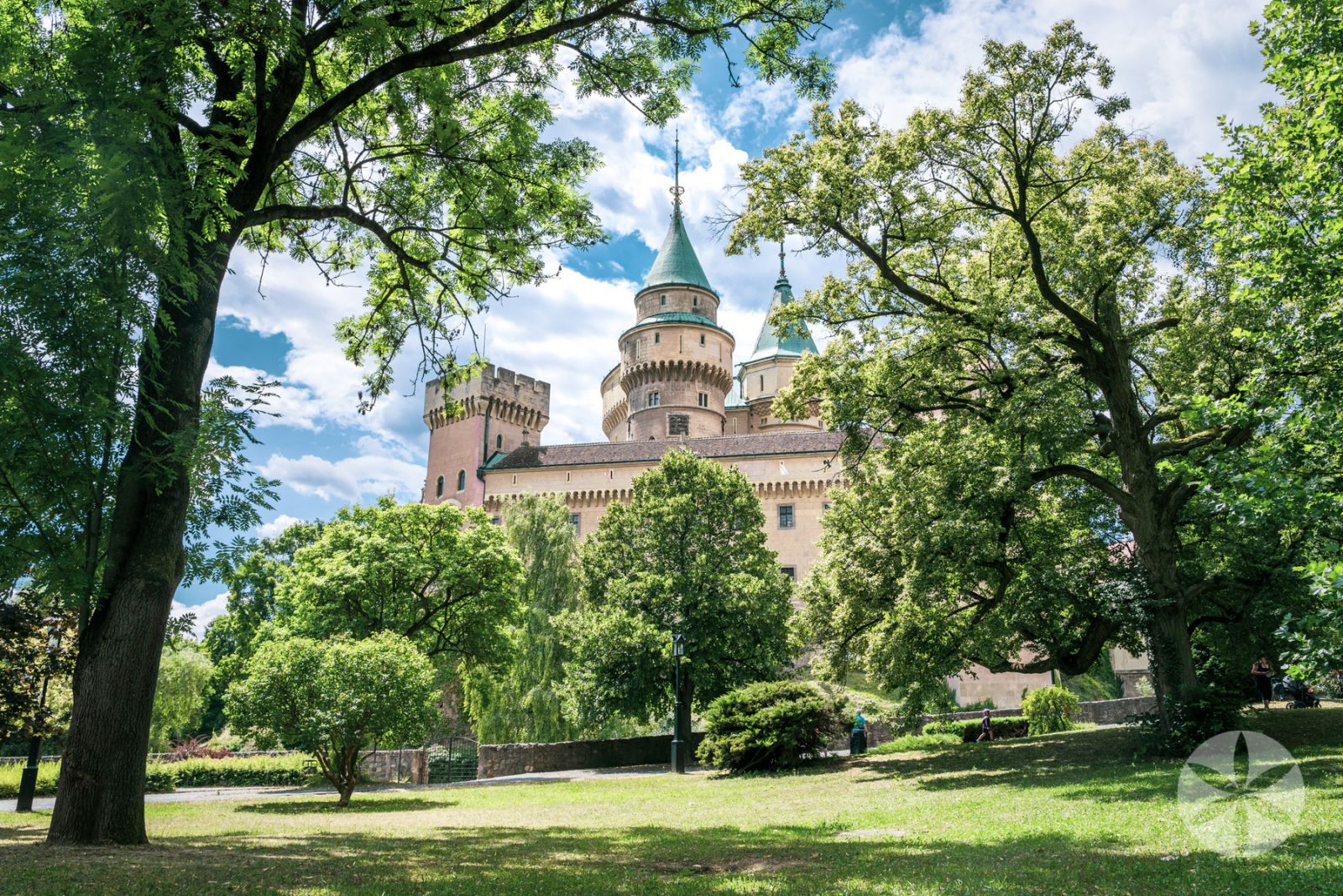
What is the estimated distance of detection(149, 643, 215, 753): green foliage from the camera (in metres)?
43.8

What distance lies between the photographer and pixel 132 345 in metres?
7.09

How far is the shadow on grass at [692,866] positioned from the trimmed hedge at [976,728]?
21820 millimetres

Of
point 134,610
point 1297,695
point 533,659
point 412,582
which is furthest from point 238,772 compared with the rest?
point 1297,695

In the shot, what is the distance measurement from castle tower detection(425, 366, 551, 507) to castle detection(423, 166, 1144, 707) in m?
0.08

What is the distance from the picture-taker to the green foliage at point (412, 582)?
26672 millimetres

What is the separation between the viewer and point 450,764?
27.4 meters

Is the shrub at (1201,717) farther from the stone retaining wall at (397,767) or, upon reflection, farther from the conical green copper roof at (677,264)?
the conical green copper roof at (677,264)

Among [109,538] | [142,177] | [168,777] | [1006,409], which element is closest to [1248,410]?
[1006,409]

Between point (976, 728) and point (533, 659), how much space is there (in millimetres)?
17057

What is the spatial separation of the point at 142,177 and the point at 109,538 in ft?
12.3

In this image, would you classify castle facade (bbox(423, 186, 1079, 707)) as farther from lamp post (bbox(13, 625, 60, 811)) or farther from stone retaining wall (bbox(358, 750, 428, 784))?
lamp post (bbox(13, 625, 60, 811))

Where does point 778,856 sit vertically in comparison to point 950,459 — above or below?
below

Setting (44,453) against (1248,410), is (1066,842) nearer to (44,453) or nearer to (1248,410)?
(1248,410)

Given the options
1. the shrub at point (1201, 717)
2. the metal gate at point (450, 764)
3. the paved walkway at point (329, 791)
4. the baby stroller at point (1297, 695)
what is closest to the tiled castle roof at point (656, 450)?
the metal gate at point (450, 764)
